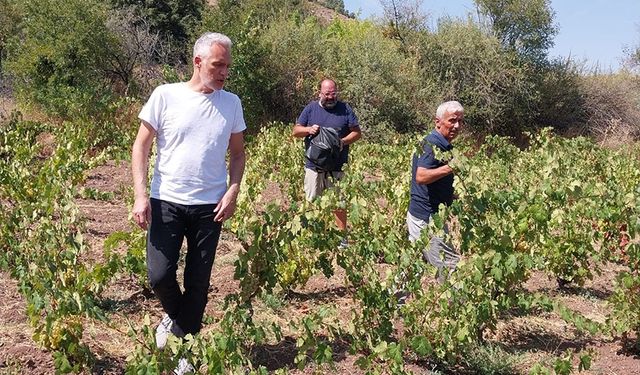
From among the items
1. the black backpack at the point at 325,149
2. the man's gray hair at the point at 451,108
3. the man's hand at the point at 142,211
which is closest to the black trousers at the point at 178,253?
the man's hand at the point at 142,211

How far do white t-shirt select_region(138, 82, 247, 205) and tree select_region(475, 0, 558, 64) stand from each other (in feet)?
64.7

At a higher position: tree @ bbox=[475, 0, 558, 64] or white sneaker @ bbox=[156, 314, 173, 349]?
tree @ bbox=[475, 0, 558, 64]

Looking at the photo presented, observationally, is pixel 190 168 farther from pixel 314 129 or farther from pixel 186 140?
pixel 314 129

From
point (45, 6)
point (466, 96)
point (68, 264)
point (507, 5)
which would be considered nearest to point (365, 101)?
point (466, 96)

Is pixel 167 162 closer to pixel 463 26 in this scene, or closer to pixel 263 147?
pixel 263 147

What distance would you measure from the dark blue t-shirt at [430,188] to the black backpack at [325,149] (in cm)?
127

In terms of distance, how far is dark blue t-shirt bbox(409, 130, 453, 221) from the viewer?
371 cm

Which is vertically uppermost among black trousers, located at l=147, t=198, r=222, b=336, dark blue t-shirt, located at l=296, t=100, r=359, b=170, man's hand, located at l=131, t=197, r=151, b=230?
dark blue t-shirt, located at l=296, t=100, r=359, b=170

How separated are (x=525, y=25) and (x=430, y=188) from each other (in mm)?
19256

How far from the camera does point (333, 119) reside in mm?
5277

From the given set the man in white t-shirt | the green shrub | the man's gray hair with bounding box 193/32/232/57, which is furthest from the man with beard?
the green shrub

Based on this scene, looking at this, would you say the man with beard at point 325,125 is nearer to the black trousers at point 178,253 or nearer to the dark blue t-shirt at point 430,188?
the dark blue t-shirt at point 430,188

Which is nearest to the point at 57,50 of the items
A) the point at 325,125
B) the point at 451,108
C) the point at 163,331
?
the point at 325,125

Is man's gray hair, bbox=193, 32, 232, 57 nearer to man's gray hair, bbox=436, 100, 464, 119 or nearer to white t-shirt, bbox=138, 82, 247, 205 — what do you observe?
white t-shirt, bbox=138, 82, 247, 205
